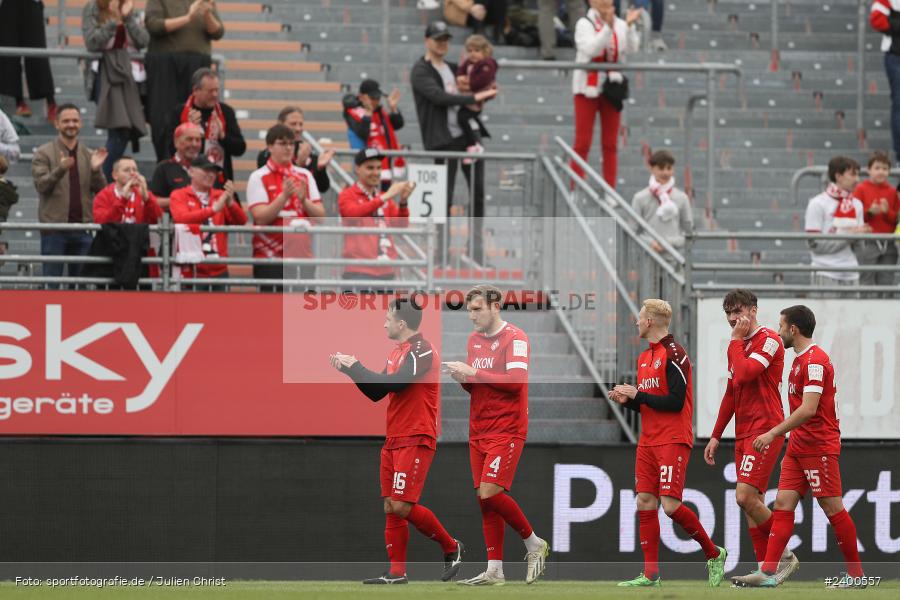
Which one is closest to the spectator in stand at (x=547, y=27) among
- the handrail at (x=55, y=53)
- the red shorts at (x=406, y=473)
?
the handrail at (x=55, y=53)

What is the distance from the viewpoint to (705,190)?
18.8 metres

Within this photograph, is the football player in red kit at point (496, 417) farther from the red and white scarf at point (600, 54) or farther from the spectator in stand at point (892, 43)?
the spectator in stand at point (892, 43)

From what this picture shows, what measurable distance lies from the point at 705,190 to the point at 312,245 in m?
5.90

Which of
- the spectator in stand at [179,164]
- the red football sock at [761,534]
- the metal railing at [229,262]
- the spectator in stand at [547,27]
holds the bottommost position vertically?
the red football sock at [761,534]

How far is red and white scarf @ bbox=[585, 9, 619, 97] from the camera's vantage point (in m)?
17.3

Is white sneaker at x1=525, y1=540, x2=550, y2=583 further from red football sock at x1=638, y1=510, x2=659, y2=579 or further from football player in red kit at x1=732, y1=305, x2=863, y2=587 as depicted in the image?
football player in red kit at x1=732, y1=305, x2=863, y2=587

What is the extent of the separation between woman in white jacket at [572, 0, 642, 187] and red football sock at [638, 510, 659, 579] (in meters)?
5.96

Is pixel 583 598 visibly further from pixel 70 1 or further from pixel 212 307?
pixel 70 1

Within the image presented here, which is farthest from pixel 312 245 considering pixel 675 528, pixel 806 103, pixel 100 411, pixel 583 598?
pixel 806 103

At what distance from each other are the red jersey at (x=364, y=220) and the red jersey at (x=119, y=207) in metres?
1.77

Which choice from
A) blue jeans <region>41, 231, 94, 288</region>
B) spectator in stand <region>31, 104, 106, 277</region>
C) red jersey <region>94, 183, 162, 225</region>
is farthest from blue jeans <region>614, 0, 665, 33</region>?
blue jeans <region>41, 231, 94, 288</region>

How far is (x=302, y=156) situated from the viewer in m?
15.3

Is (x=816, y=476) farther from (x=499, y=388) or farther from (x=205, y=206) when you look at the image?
(x=205, y=206)

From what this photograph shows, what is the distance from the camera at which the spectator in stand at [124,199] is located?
45.9 feet
